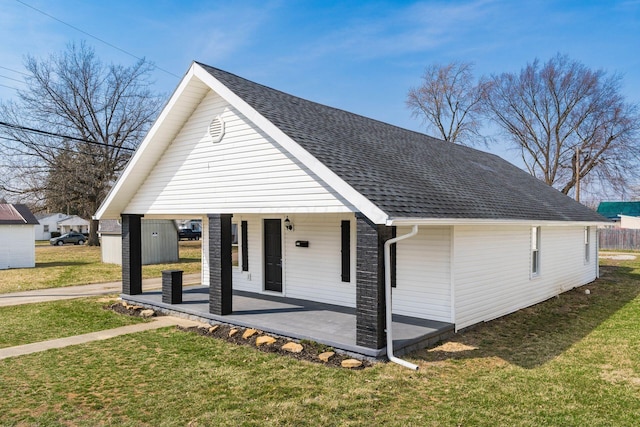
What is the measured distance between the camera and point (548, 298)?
1231 cm

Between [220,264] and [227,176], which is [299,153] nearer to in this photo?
[227,176]

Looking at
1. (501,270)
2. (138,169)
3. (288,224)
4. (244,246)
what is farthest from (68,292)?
(501,270)

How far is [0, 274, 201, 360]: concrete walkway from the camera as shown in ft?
25.5

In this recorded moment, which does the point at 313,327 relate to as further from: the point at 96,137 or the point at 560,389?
the point at 96,137

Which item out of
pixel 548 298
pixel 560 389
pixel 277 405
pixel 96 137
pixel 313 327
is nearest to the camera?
pixel 277 405

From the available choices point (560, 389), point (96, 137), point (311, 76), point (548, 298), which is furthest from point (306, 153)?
point (96, 137)

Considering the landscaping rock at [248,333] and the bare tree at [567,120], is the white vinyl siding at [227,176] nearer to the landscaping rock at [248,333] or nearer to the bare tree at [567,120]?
the landscaping rock at [248,333]

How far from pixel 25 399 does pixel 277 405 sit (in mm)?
3278

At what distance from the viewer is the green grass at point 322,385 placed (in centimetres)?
493

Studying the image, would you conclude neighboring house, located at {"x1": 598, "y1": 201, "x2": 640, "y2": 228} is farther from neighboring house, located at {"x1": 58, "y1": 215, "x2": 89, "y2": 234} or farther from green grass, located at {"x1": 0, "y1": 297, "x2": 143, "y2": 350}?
neighboring house, located at {"x1": 58, "y1": 215, "x2": 89, "y2": 234}

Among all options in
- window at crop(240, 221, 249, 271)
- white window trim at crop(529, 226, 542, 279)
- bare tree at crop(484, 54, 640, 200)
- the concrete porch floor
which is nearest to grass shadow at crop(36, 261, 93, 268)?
the concrete porch floor

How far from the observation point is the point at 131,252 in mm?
11805

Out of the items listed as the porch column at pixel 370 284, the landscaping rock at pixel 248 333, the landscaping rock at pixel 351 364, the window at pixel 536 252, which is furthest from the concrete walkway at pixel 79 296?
the window at pixel 536 252

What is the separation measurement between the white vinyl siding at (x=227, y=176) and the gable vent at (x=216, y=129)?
0.35ft
